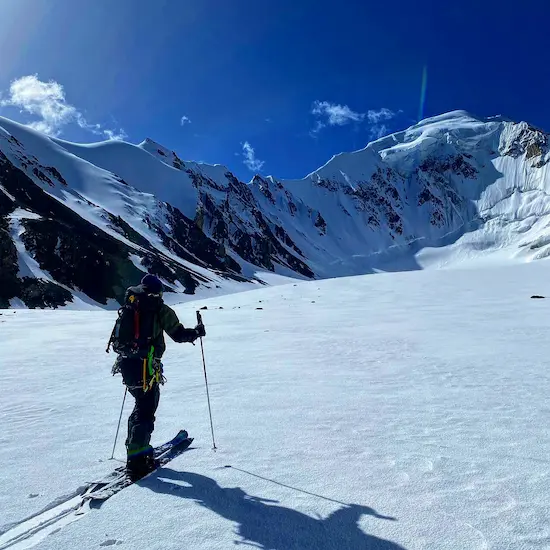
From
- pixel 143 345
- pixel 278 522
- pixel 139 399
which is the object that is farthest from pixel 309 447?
pixel 143 345

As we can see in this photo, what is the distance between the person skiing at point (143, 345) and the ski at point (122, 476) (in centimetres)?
23

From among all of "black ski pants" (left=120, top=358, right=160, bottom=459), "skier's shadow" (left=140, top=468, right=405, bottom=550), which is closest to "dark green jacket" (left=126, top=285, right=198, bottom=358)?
"black ski pants" (left=120, top=358, right=160, bottom=459)

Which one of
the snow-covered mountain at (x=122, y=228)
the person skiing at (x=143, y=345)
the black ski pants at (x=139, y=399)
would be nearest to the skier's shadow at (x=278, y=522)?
the black ski pants at (x=139, y=399)

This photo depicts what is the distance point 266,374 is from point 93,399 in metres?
3.65

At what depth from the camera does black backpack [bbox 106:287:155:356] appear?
17.1ft

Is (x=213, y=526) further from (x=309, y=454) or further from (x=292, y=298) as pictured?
(x=292, y=298)

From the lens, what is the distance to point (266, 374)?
31.4 feet

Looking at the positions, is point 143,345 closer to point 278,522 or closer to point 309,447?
point 309,447

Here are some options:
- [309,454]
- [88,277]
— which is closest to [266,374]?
[309,454]

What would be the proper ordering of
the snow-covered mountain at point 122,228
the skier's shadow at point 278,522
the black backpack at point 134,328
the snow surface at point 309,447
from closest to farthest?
1. the skier's shadow at point 278,522
2. the snow surface at point 309,447
3. the black backpack at point 134,328
4. the snow-covered mountain at point 122,228

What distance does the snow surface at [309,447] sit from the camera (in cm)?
362

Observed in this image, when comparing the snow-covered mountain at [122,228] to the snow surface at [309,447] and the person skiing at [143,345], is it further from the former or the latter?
the person skiing at [143,345]

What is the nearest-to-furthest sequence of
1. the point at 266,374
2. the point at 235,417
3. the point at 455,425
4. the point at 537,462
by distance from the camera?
the point at 537,462, the point at 455,425, the point at 235,417, the point at 266,374

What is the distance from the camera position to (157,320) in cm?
539
